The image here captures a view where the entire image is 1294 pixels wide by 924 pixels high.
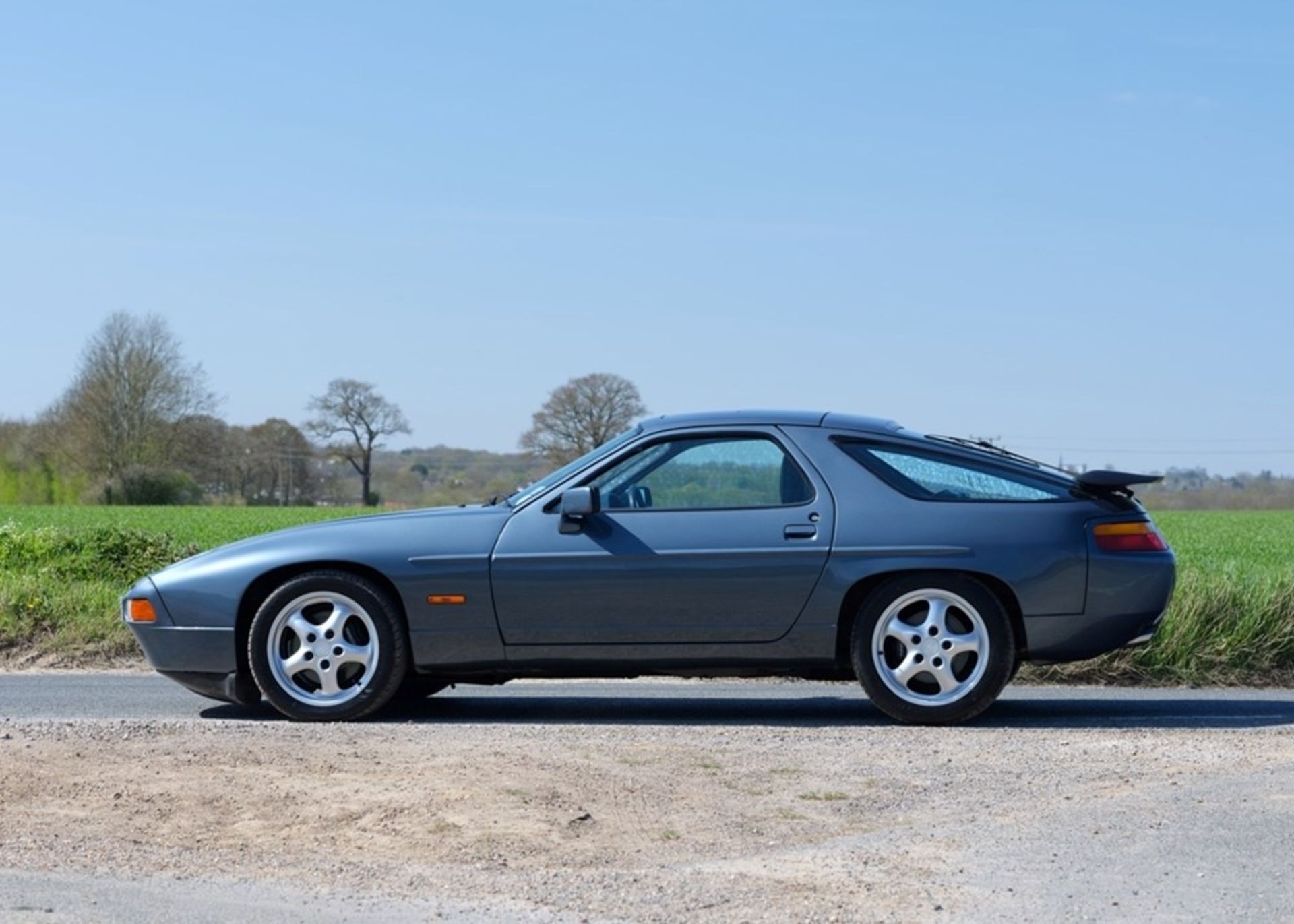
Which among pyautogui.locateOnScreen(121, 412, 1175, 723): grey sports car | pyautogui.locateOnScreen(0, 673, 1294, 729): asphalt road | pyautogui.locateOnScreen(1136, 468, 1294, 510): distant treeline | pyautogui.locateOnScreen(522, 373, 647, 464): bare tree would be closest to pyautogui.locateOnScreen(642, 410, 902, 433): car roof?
pyautogui.locateOnScreen(121, 412, 1175, 723): grey sports car

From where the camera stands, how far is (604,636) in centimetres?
846

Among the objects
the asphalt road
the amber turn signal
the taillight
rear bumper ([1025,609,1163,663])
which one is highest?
the taillight

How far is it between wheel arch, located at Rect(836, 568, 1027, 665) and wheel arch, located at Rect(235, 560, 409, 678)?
6.89 ft

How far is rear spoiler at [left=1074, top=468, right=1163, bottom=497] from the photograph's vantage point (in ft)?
27.7

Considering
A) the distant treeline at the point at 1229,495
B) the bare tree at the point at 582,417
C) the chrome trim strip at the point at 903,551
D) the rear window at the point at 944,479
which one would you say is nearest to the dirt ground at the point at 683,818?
the chrome trim strip at the point at 903,551

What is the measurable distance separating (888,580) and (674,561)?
1019 mm

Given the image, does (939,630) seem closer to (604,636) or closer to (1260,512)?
(604,636)

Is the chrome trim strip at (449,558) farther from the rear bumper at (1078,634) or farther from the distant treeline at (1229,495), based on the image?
the distant treeline at (1229,495)

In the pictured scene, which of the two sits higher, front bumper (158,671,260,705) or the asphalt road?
front bumper (158,671,260,705)

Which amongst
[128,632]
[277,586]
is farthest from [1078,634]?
[128,632]

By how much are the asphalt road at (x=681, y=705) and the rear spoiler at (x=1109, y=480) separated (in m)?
1.15

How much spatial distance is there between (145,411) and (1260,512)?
161ft

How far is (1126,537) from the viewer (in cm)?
847

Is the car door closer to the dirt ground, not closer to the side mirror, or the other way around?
the side mirror
